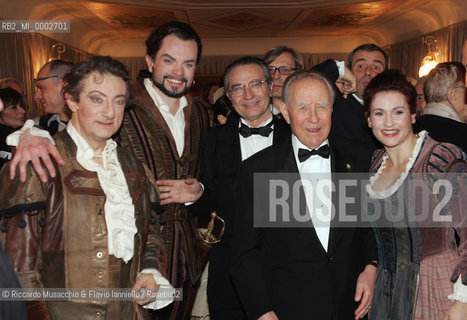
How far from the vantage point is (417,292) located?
2.14 m

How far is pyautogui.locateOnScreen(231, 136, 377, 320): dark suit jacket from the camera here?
7.09ft

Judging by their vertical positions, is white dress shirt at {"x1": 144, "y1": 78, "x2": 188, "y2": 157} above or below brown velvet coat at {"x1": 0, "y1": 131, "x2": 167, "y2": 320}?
above

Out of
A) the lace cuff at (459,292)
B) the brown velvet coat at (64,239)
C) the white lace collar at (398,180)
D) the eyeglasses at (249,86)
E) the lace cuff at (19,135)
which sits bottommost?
the lace cuff at (459,292)

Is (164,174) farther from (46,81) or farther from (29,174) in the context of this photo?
(46,81)

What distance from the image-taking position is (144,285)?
2.05 metres

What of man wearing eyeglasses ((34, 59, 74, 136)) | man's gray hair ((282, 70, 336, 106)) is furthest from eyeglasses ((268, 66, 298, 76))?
man wearing eyeglasses ((34, 59, 74, 136))

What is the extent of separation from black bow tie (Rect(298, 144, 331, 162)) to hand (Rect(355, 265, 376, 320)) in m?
0.65

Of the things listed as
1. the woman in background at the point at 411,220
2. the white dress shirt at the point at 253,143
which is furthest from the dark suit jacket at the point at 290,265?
the white dress shirt at the point at 253,143

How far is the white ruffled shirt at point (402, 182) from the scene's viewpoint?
1978mm

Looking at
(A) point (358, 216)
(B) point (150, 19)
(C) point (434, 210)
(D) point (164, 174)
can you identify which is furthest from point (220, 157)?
(B) point (150, 19)

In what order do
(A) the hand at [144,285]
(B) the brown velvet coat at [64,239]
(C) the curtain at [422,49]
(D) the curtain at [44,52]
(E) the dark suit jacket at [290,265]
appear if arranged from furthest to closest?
(C) the curtain at [422,49], (D) the curtain at [44,52], (E) the dark suit jacket at [290,265], (A) the hand at [144,285], (B) the brown velvet coat at [64,239]

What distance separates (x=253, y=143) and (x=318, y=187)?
0.83 meters

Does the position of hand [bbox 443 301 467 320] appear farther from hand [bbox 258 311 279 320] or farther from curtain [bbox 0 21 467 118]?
curtain [bbox 0 21 467 118]

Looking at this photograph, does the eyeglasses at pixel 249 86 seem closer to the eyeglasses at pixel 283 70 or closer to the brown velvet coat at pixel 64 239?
the eyeglasses at pixel 283 70
